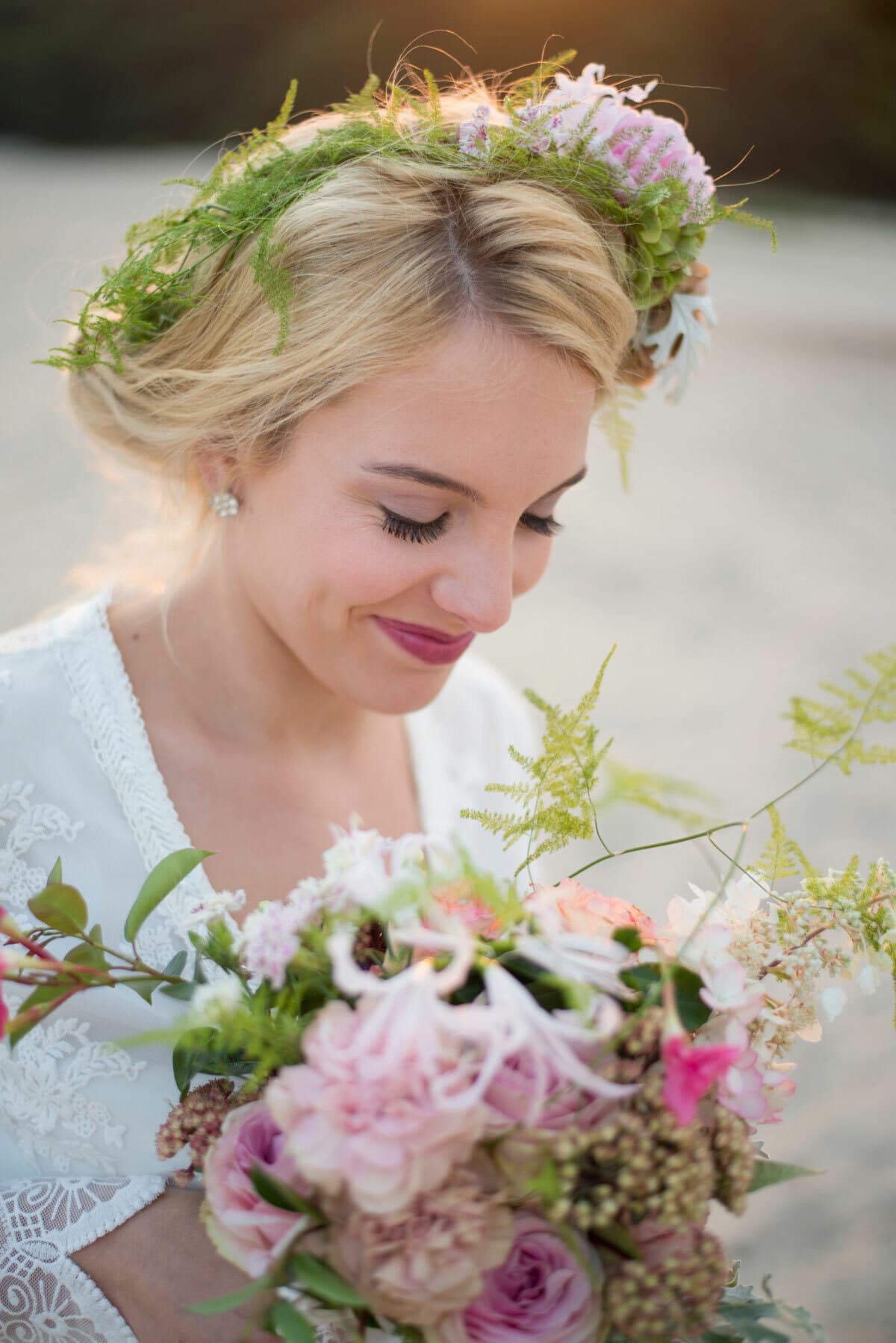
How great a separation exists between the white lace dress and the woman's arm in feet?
0.05

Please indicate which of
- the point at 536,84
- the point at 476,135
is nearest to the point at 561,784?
the point at 476,135

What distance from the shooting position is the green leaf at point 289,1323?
0.78 meters

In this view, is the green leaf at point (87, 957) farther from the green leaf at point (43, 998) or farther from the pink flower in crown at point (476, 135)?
the pink flower in crown at point (476, 135)

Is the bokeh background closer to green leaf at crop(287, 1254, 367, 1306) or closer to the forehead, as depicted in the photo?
the forehead

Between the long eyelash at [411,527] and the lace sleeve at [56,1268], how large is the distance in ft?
2.84

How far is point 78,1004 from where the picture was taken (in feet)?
4.70

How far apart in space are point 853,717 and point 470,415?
64cm

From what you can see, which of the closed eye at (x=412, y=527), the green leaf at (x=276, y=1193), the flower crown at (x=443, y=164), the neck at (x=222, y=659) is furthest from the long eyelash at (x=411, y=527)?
the green leaf at (x=276, y=1193)

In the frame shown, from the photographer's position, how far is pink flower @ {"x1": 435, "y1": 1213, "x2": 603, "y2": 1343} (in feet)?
2.62

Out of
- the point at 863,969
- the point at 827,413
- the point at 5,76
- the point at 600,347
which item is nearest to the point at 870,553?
the point at 827,413

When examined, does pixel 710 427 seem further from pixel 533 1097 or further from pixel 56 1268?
pixel 533 1097

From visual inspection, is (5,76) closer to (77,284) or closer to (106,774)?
(77,284)

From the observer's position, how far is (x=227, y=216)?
1.54 m

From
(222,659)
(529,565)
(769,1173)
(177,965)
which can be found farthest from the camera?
(222,659)
